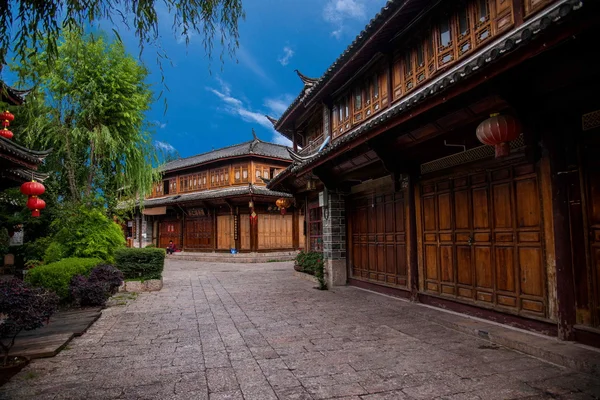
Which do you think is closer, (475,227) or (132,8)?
(132,8)

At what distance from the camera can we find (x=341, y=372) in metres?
3.68

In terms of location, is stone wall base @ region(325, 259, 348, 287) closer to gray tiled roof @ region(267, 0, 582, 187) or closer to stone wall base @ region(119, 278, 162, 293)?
stone wall base @ region(119, 278, 162, 293)

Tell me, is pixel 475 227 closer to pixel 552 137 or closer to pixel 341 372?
pixel 552 137

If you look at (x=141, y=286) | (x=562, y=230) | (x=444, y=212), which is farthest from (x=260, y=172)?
(x=562, y=230)

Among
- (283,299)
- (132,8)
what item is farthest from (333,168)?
(132,8)

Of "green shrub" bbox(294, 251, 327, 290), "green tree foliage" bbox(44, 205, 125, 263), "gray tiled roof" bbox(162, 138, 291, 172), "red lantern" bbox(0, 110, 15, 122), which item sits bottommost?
"green shrub" bbox(294, 251, 327, 290)

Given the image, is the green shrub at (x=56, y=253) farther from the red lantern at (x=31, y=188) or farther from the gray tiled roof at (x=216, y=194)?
the gray tiled roof at (x=216, y=194)

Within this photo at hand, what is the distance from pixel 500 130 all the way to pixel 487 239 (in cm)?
190

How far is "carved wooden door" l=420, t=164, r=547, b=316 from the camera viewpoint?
4668 mm

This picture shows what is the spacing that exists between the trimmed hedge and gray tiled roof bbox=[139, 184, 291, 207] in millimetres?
9138

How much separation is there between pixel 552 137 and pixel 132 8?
14.5ft

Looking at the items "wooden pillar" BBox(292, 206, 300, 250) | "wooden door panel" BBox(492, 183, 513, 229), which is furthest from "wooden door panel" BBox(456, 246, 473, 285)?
"wooden pillar" BBox(292, 206, 300, 250)

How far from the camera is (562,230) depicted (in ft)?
13.5

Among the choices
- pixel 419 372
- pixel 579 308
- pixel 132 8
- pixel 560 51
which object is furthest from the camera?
pixel 579 308
